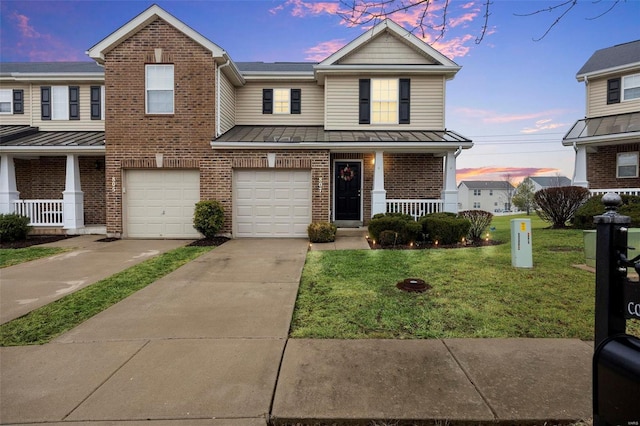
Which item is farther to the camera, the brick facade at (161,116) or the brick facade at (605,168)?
the brick facade at (605,168)

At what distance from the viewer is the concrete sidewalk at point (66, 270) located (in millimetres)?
5348

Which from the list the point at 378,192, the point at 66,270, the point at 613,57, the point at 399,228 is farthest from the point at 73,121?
the point at 613,57

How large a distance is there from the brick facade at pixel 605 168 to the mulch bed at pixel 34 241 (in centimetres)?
2245

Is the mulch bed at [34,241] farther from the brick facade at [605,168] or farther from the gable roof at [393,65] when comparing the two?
the brick facade at [605,168]

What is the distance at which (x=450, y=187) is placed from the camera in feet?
40.0

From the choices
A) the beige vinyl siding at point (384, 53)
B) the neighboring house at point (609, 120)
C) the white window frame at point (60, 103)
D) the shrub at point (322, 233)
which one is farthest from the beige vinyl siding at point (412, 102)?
the white window frame at point (60, 103)

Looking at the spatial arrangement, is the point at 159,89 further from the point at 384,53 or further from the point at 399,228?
the point at 399,228

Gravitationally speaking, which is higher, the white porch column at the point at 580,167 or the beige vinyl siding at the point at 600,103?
the beige vinyl siding at the point at 600,103

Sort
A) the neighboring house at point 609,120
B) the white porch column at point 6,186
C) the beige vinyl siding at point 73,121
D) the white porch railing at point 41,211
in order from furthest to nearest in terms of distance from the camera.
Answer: the beige vinyl siding at point 73,121 → the neighboring house at point 609,120 → the white porch railing at point 41,211 → the white porch column at point 6,186

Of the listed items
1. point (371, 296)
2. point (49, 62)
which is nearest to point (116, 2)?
point (49, 62)

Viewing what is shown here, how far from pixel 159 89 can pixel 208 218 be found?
4949mm

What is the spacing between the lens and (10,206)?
12.8 m

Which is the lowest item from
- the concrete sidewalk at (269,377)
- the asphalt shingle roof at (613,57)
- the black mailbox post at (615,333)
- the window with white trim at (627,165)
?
the concrete sidewalk at (269,377)

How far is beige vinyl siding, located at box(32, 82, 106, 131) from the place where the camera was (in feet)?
48.6
